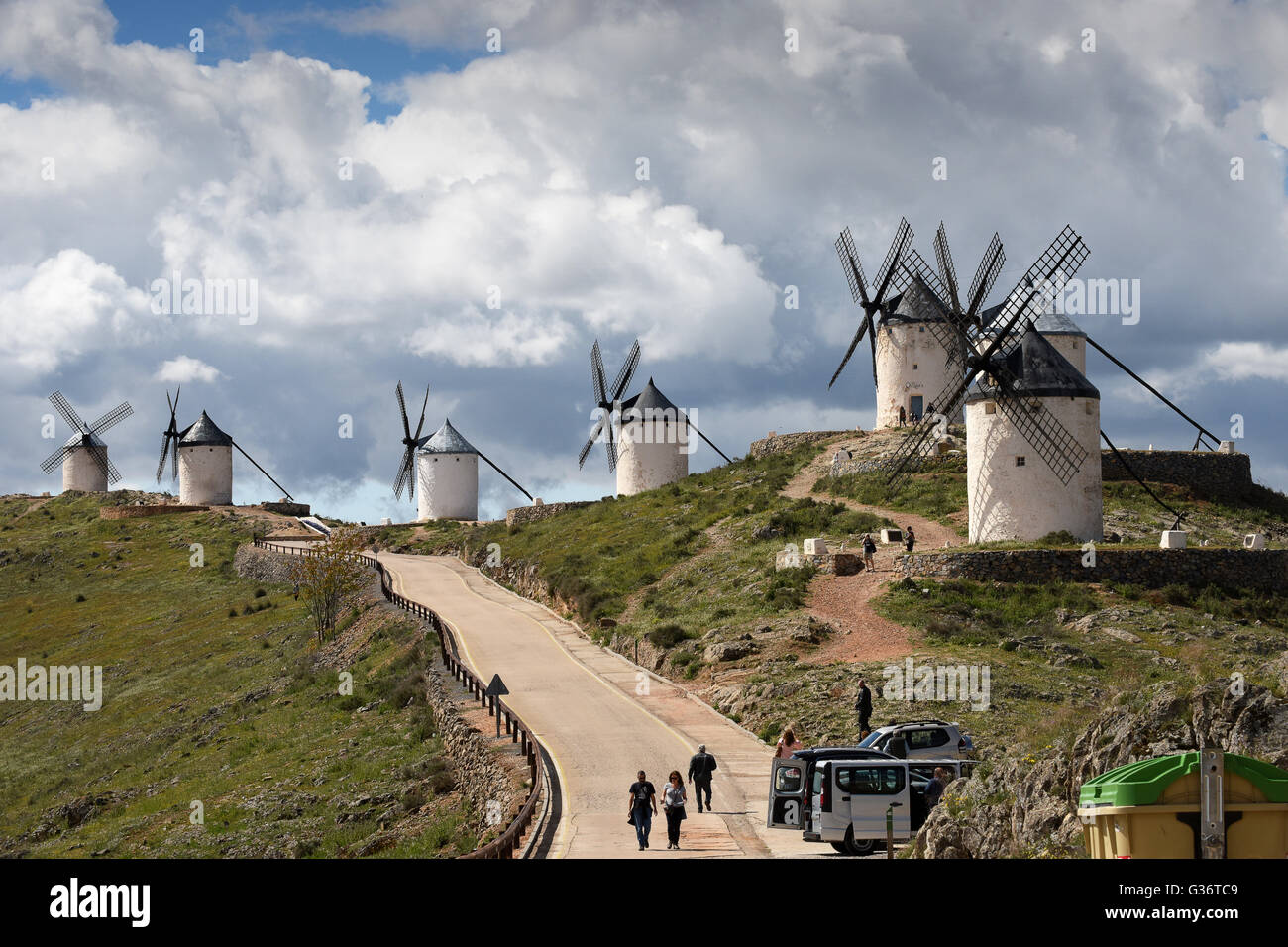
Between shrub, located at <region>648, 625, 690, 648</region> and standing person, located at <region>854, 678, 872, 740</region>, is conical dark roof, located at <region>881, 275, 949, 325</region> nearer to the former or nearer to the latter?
shrub, located at <region>648, 625, 690, 648</region>

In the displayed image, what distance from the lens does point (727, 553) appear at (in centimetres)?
5225

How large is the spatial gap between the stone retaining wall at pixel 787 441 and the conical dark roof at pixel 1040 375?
2426cm

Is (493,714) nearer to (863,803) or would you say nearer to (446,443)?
(863,803)

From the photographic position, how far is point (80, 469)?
380 feet

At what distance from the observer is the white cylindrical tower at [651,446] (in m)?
77.6

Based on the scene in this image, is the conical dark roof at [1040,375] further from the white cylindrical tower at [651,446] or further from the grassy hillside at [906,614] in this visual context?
the white cylindrical tower at [651,446]

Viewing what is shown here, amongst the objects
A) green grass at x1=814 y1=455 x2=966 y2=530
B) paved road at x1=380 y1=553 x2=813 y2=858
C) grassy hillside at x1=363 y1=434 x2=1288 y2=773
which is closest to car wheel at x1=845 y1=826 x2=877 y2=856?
paved road at x1=380 y1=553 x2=813 y2=858

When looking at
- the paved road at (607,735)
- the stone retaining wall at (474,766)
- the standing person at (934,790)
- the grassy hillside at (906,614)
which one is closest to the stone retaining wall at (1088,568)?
the grassy hillside at (906,614)

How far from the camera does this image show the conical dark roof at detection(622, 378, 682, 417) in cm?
7894

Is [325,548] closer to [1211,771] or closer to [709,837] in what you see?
[709,837]

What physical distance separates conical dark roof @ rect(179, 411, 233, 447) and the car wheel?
89.4 m

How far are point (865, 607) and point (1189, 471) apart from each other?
2453cm
